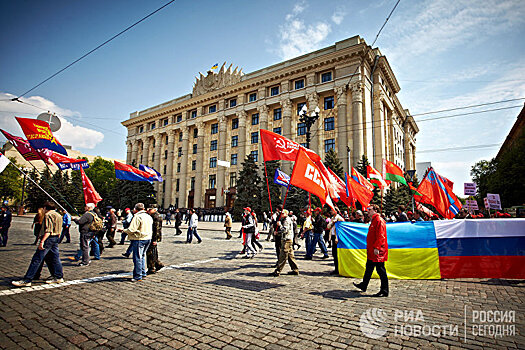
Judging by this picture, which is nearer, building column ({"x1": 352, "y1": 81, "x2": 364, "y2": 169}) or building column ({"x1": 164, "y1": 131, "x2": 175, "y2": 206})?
building column ({"x1": 352, "y1": 81, "x2": 364, "y2": 169})

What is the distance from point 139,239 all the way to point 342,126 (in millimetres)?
32259

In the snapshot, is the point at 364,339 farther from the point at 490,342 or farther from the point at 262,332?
the point at 490,342

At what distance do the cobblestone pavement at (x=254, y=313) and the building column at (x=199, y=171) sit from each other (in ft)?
135

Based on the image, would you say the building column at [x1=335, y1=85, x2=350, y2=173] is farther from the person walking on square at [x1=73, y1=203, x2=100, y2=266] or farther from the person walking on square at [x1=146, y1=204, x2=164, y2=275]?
the person walking on square at [x1=73, y1=203, x2=100, y2=266]

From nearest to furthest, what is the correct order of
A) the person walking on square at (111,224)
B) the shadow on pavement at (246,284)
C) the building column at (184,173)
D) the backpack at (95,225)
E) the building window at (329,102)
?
the shadow on pavement at (246,284) → the backpack at (95,225) → the person walking on square at (111,224) → the building window at (329,102) → the building column at (184,173)

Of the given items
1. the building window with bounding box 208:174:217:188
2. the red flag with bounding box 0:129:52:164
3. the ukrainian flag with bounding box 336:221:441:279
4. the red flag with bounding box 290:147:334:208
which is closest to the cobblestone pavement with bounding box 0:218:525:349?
the ukrainian flag with bounding box 336:221:441:279

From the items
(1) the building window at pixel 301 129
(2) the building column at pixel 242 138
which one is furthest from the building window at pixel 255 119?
(1) the building window at pixel 301 129

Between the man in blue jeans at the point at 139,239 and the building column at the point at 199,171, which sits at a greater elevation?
the building column at the point at 199,171

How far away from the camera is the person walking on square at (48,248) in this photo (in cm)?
593

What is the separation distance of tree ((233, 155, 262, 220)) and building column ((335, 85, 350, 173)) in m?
11.4

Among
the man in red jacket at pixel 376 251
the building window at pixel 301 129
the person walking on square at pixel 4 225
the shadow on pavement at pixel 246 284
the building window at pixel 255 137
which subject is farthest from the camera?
the building window at pixel 255 137

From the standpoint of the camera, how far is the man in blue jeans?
667 centimetres

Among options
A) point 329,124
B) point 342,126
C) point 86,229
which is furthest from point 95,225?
point 329,124

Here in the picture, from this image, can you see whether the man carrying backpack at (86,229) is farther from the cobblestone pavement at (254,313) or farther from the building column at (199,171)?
the building column at (199,171)
